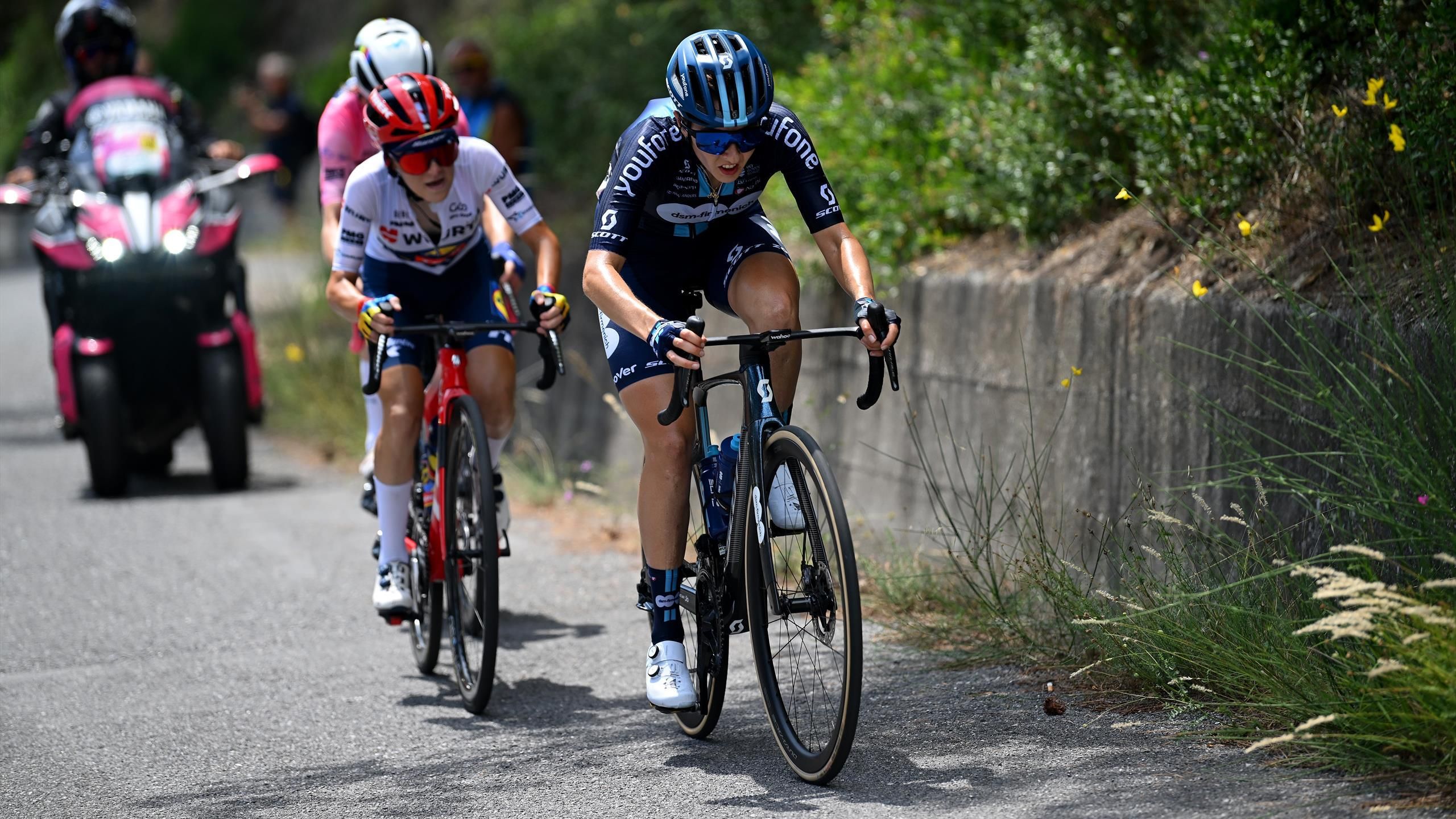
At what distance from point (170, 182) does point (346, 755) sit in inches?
234

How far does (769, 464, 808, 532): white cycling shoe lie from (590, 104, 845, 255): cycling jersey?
82 centimetres

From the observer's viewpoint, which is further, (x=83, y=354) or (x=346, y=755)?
(x=83, y=354)

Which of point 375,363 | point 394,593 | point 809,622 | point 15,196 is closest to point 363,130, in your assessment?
point 375,363

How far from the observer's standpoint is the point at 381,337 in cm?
585

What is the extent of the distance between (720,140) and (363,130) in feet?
10.0

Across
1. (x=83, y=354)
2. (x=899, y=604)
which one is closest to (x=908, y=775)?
(x=899, y=604)

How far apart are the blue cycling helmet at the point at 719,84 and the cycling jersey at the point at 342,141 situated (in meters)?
2.87

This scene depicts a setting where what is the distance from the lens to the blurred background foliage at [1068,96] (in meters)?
5.78

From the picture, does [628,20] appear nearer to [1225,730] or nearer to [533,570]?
[533,570]

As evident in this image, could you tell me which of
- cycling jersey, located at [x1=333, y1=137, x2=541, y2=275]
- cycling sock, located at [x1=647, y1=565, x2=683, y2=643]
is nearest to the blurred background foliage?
cycling sock, located at [x1=647, y1=565, x2=683, y2=643]

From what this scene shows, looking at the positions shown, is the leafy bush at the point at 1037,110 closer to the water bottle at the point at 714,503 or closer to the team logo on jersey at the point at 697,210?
the team logo on jersey at the point at 697,210

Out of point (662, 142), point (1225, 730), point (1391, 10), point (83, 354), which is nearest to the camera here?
point (1225, 730)

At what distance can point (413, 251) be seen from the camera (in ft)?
20.1

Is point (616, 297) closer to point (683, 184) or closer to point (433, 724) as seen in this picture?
point (683, 184)
